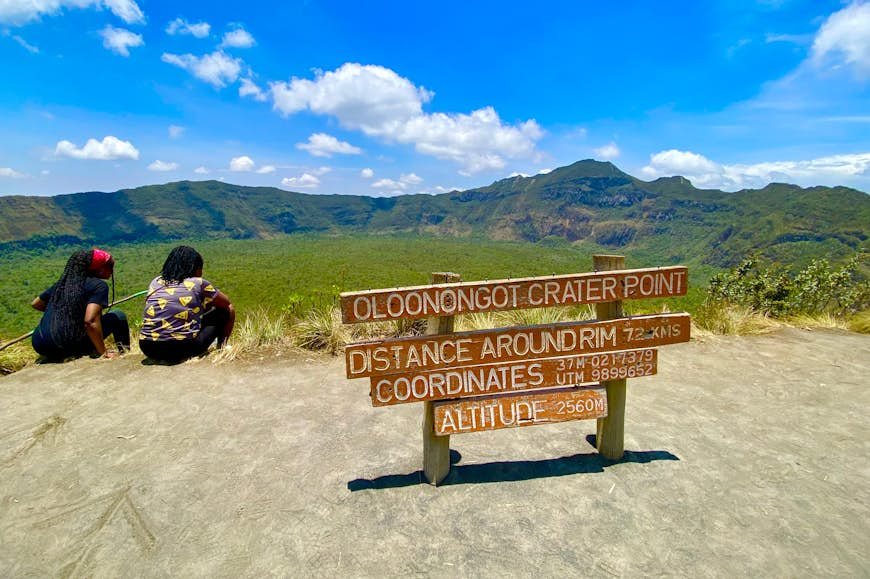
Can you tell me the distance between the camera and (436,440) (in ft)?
9.05

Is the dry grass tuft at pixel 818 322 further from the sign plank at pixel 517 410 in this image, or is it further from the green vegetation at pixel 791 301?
the sign plank at pixel 517 410

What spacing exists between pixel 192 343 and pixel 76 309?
118cm

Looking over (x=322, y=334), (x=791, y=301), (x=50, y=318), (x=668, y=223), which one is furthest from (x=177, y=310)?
(x=668, y=223)

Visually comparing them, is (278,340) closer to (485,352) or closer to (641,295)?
(485,352)

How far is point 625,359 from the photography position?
9.52 feet

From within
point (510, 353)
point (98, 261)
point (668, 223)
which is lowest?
point (510, 353)

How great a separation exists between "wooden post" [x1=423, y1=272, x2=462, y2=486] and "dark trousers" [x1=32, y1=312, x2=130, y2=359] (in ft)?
13.8

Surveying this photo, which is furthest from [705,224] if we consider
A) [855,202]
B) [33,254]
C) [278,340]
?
[33,254]

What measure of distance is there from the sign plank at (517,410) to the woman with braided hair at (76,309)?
400 cm

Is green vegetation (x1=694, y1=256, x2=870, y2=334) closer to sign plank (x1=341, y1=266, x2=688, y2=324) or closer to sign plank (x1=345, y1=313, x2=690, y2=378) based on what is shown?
sign plank (x1=345, y1=313, x2=690, y2=378)

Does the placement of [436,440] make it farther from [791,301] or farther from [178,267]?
[791,301]

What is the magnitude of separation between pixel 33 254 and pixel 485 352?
159 meters

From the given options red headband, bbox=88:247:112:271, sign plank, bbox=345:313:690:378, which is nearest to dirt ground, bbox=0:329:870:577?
sign plank, bbox=345:313:690:378

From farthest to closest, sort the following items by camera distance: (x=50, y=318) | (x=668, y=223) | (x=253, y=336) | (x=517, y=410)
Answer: (x=668, y=223) → (x=253, y=336) → (x=50, y=318) → (x=517, y=410)
